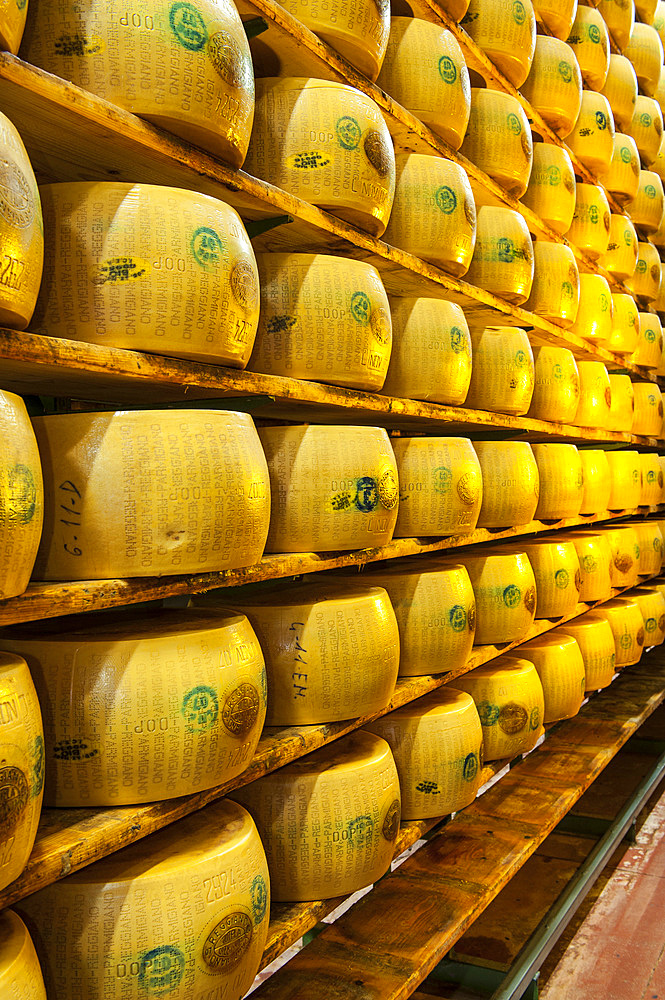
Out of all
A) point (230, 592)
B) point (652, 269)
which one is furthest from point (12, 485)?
point (652, 269)

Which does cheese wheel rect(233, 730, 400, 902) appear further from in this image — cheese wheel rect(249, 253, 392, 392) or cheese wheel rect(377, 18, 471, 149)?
cheese wheel rect(377, 18, 471, 149)

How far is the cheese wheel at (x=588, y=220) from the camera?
132 inches

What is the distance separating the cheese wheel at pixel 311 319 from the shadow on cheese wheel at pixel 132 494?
38cm

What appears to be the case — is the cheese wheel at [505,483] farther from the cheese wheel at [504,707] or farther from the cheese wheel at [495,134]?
the cheese wheel at [495,134]

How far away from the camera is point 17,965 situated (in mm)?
990

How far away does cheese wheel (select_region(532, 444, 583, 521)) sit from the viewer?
9.15 feet

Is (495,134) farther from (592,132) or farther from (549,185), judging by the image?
(592,132)

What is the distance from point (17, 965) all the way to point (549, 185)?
2708mm

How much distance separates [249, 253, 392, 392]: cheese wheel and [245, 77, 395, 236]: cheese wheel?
4.9 inches

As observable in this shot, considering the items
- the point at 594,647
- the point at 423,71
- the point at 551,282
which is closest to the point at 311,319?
the point at 423,71

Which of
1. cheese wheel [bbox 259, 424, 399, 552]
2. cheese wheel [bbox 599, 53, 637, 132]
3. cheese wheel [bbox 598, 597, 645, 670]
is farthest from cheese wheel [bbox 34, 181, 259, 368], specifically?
cheese wheel [bbox 599, 53, 637, 132]

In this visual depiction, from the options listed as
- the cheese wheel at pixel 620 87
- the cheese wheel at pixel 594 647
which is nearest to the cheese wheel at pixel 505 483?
the cheese wheel at pixel 594 647

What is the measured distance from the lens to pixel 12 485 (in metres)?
0.98

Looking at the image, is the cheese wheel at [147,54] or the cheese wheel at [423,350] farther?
the cheese wheel at [423,350]
